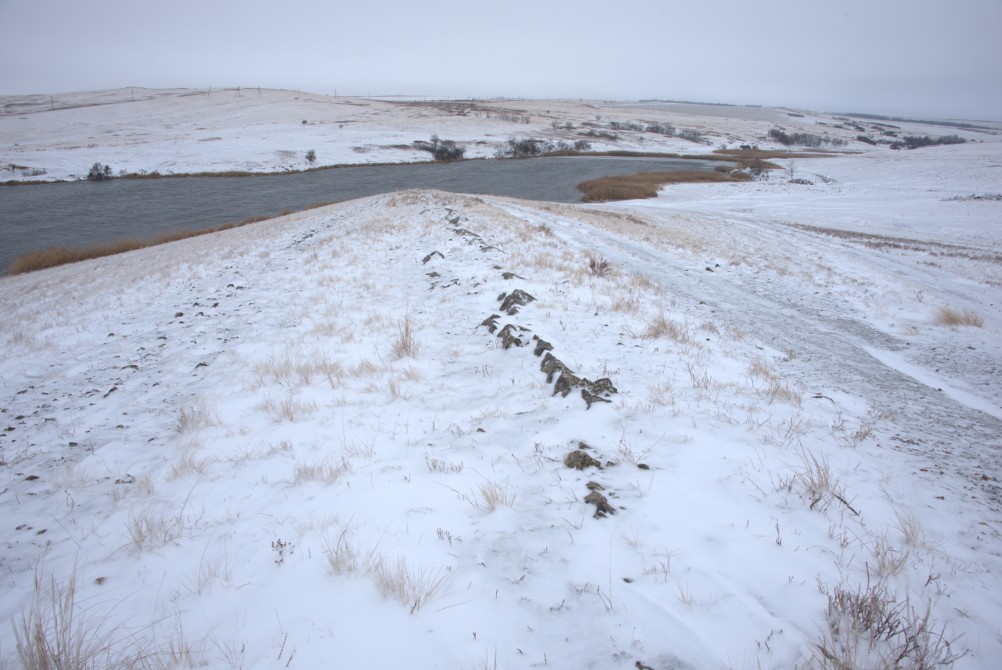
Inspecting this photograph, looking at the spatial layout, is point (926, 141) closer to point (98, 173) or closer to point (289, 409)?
point (289, 409)

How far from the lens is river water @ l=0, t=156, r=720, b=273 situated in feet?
97.5

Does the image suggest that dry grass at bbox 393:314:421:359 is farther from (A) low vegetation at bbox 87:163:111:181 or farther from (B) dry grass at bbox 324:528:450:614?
(A) low vegetation at bbox 87:163:111:181

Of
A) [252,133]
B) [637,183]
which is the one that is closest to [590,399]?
[637,183]

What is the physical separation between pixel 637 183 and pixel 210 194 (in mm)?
43816

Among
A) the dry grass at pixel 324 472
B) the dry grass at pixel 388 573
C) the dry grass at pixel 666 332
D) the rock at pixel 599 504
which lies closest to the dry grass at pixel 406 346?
the dry grass at pixel 324 472

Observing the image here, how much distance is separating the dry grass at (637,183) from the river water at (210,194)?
180 centimetres

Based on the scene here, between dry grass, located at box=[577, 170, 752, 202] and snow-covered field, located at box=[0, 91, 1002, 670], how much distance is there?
3595 centimetres

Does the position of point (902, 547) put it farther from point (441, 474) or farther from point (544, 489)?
point (441, 474)

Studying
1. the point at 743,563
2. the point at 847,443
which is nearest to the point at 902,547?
the point at 743,563

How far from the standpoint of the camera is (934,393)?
599cm

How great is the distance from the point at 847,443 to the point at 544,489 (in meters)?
3.01

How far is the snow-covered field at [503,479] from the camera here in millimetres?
2299

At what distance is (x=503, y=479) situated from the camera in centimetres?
358

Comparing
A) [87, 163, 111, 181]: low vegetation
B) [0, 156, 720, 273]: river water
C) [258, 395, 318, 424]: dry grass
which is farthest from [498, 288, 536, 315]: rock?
[87, 163, 111, 181]: low vegetation
